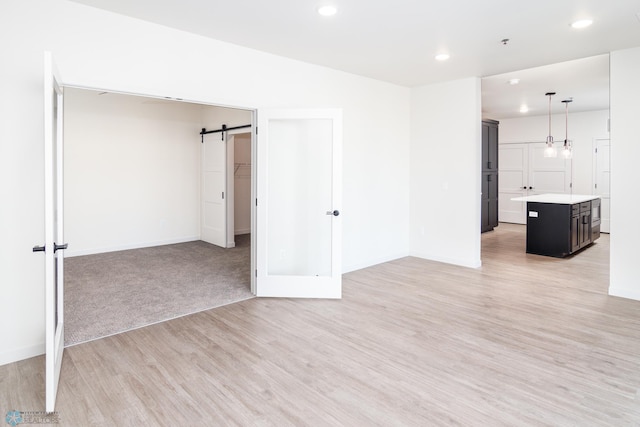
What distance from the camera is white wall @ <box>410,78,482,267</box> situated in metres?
5.50

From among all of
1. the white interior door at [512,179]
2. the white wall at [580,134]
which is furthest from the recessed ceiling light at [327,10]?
the white interior door at [512,179]

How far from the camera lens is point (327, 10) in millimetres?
3182

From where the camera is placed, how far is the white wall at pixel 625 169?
13.5ft

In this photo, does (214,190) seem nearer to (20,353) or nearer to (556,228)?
(20,353)

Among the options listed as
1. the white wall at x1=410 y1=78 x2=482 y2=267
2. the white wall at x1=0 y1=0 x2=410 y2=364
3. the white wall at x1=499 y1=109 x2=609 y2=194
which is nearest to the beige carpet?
the white wall at x1=0 y1=0 x2=410 y2=364

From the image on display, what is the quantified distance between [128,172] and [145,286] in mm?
2963

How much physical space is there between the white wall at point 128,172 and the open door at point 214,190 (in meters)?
0.25

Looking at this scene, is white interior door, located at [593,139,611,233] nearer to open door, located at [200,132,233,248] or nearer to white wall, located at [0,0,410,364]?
white wall, located at [0,0,410,364]

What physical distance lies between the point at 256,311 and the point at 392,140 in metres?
3.34

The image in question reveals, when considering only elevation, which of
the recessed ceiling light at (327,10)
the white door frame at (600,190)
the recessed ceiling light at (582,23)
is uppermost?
the recessed ceiling light at (582,23)

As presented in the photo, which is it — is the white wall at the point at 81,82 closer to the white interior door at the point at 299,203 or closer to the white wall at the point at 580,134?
the white interior door at the point at 299,203

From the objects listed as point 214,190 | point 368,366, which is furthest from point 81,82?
point 214,190

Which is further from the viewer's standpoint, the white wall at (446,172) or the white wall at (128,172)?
the white wall at (128,172)

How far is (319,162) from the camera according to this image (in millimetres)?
4453
